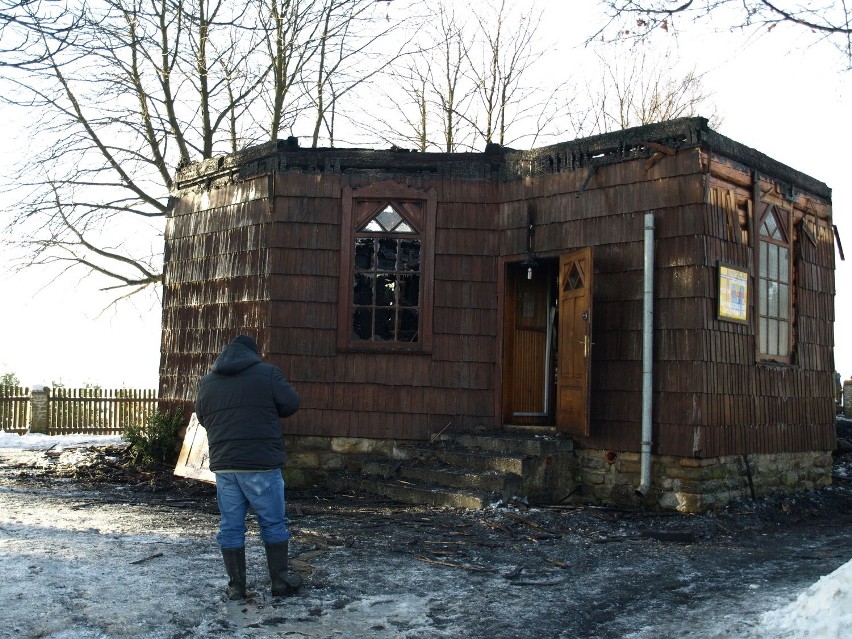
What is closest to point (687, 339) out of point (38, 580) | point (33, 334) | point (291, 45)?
point (38, 580)

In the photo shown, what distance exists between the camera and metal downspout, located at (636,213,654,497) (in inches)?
362

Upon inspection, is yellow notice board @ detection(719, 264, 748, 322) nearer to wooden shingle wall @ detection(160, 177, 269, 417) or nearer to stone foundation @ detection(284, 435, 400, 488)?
stone foundation @ detection(284, 435, 400, 488)

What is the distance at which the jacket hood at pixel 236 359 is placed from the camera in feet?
18.0

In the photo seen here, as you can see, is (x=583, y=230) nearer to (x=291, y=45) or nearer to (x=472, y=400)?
(x=472, y=400)

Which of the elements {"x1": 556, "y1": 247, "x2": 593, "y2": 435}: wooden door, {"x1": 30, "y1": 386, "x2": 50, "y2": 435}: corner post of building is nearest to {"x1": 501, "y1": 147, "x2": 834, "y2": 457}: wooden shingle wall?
{"x1": 556, "y1": 247, "x2": 593, "y2": 435}: wooden door

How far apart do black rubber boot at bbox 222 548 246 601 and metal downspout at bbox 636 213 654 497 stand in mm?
5142

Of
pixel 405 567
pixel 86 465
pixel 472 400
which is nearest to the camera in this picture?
pixel 405 567

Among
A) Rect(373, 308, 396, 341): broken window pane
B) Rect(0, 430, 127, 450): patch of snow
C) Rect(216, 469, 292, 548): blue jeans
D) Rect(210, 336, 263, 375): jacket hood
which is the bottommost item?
Rect(0, 430, 127, 450): patch of snow

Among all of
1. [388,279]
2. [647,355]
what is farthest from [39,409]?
[647,355]

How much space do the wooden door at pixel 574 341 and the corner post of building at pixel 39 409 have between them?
41.1 feet

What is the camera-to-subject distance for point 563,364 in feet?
32.6

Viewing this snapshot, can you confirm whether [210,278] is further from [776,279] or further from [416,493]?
[776,279]

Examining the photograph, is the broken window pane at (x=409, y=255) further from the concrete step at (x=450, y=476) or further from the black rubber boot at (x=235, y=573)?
the black rubber boot at (x=235, y=573)

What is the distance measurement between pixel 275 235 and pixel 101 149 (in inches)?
355
